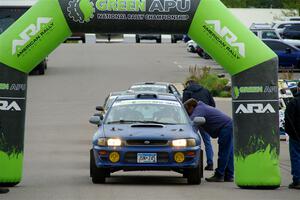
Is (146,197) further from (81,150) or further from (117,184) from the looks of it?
(81,150)

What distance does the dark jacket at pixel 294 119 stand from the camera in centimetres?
1738

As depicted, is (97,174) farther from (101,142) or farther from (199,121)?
(199,121)

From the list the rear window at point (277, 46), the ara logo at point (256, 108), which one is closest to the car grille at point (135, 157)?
the ara logo at point (256, 108)

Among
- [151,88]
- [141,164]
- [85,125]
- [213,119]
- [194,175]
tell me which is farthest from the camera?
[85,125]

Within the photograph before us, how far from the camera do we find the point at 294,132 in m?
17.4

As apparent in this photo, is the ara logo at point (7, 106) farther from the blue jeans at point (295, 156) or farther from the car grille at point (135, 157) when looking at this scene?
the blue jeans at point (295, 156)

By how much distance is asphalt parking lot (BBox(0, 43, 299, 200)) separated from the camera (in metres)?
16.7

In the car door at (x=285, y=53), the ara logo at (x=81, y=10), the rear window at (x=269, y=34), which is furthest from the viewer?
the rear window at (x=269, y=34)

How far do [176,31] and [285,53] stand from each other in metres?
31.1

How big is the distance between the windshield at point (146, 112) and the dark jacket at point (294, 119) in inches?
75.9

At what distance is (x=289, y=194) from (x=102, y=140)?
3138 millimetres

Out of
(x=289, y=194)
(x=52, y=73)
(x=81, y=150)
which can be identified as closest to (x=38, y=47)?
(x=289, y=194)

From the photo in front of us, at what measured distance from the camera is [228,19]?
56.5 feet

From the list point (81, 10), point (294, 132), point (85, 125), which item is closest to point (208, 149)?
point (294, 132)
